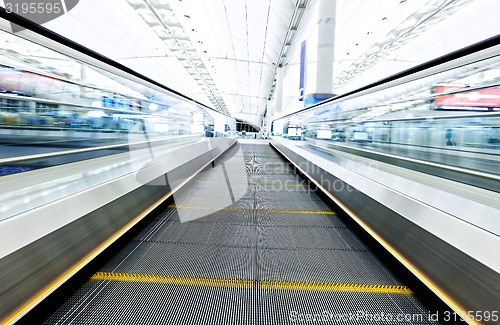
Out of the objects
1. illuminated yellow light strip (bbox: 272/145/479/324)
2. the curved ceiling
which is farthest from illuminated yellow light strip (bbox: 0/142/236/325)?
the curved ceiling

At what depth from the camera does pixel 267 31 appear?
15.6 m

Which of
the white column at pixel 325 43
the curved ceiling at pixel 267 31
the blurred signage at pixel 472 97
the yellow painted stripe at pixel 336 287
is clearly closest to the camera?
the yellow painted stripe at pixel 336 287

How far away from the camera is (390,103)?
156 inches

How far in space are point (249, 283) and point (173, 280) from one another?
1.64 feet

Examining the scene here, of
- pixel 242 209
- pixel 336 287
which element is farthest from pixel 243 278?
pixel 242 209

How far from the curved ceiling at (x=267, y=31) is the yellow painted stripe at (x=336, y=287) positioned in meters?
10.9

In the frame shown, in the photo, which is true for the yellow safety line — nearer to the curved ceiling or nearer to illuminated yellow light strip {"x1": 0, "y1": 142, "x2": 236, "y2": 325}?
illuminated yellow light strip {"x1": 0, "y1": 142, "x2": 236, "y2": 325}

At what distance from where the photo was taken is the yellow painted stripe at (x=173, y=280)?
5.84ft

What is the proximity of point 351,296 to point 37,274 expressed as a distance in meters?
1.78

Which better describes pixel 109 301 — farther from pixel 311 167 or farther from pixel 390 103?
pixel 390 103

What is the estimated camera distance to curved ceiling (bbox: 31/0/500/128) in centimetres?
1310

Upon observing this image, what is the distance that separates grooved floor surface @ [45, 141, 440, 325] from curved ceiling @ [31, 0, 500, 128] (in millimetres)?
10049

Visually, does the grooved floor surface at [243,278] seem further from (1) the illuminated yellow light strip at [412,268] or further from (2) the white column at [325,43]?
(2) the white column at [325,43]

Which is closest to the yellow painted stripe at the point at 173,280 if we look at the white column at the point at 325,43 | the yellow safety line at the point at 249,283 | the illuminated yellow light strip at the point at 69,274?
the yellow safety line at the point at 249,283
